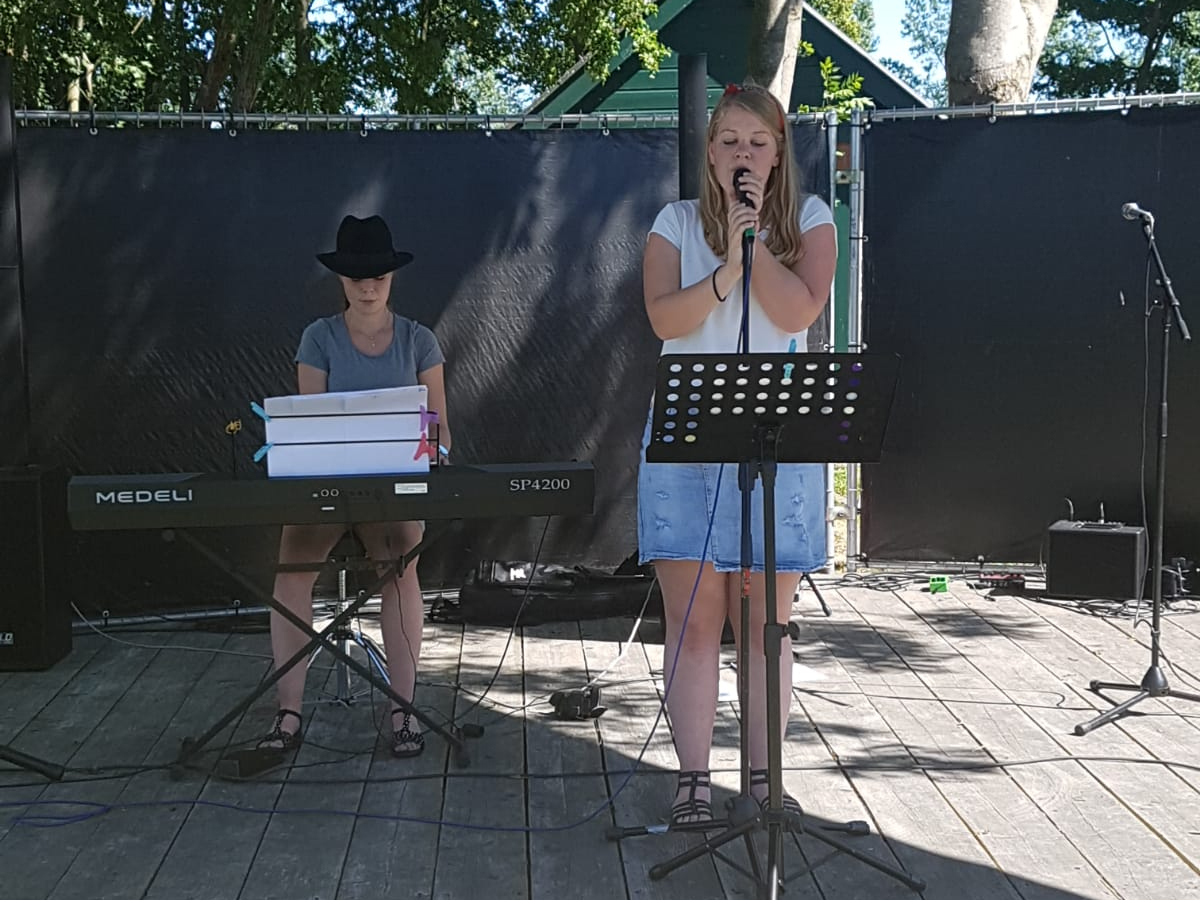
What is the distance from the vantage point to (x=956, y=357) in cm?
588

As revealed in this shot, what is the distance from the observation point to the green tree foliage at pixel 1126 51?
80.0ft

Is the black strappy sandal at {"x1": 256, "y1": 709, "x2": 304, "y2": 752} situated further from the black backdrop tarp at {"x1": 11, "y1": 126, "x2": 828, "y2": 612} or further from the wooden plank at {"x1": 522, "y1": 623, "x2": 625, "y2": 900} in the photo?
the black backdrop tarp at {"x1": 11, "y1": 126, "x2": 828, "y2": 612}

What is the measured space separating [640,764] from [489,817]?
0.57 meters

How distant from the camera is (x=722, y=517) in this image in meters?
2.91

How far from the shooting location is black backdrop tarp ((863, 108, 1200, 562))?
5738mm

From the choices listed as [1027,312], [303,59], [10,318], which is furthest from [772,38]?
[303,59]

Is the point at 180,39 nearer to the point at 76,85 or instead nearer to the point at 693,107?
the point at 76,85

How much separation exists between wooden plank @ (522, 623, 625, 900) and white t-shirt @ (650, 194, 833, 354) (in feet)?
3.98

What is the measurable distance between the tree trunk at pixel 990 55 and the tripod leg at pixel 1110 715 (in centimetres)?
386

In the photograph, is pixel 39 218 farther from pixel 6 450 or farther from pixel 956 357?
pixel 956 357

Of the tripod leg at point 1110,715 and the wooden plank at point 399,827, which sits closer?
the wooden plank at point 399,827

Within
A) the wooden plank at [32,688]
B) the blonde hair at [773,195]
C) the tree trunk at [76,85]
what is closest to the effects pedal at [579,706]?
the wooden plank at [32,688]

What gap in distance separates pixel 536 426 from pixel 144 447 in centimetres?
167

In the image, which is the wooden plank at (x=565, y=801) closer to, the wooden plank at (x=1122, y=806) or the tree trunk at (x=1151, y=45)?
the wooden plank at (x=1122, y=806)
